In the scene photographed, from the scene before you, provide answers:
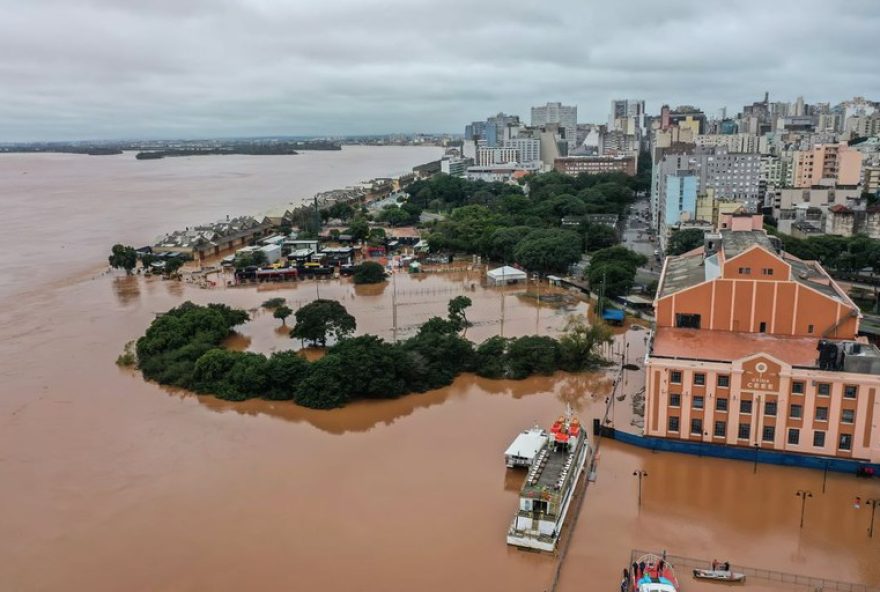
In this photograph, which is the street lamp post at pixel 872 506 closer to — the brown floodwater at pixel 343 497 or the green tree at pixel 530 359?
the brown floodwater at pixel 343 497

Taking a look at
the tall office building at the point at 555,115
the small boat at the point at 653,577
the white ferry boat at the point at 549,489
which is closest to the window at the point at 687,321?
the white ferry boat at the point at 549,489

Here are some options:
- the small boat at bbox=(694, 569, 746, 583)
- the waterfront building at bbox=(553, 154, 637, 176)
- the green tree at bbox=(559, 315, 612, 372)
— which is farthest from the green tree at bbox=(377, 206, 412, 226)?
the small boat at bbox=(694, 569, 746, 583)

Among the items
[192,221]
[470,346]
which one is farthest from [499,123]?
[470,346]

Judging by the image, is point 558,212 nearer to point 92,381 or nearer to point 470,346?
point 470,346

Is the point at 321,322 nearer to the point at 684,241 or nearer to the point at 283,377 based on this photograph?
the point at 283,377

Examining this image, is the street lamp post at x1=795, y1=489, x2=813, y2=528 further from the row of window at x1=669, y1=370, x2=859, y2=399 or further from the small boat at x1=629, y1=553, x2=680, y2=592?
the small boat at x1=629, y1=553, x2=680, y2=592
